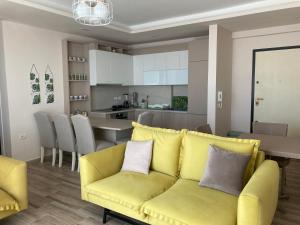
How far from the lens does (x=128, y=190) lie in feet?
7.25

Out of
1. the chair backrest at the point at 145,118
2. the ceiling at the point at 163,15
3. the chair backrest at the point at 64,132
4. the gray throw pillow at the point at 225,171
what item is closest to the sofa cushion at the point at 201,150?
the gray throw pillow at the point at 225,171

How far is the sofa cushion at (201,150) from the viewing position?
2209mm

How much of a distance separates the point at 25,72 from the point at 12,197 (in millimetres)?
2629

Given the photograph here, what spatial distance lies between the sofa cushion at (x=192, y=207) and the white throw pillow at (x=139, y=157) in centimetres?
50

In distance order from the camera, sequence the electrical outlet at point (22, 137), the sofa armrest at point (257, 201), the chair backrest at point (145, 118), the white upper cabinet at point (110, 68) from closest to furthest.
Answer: the sofa armrest at point (257, 201) < the chair backrest at point (145, 118) < the electrical outlet at point (22, 137) < the white upper cabinet at point (110, 68)

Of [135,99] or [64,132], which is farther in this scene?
[135,99]

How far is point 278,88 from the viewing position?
15.5 ft

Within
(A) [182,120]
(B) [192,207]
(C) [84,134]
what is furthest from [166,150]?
(A) [182,120]

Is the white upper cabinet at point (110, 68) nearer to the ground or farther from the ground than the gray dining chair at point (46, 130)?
farther from the ground

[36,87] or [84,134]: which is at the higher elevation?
[36,87]

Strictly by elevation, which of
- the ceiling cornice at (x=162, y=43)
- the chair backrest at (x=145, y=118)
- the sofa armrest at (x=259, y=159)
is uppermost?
the ceiling cornice at (x=162, y=43)

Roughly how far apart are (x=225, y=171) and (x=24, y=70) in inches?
149

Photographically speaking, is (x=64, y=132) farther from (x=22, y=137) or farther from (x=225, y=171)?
(x=225, y=171)

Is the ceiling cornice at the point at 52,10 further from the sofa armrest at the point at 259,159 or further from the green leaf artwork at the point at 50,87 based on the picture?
the sofa armrest at the point at 259,159
